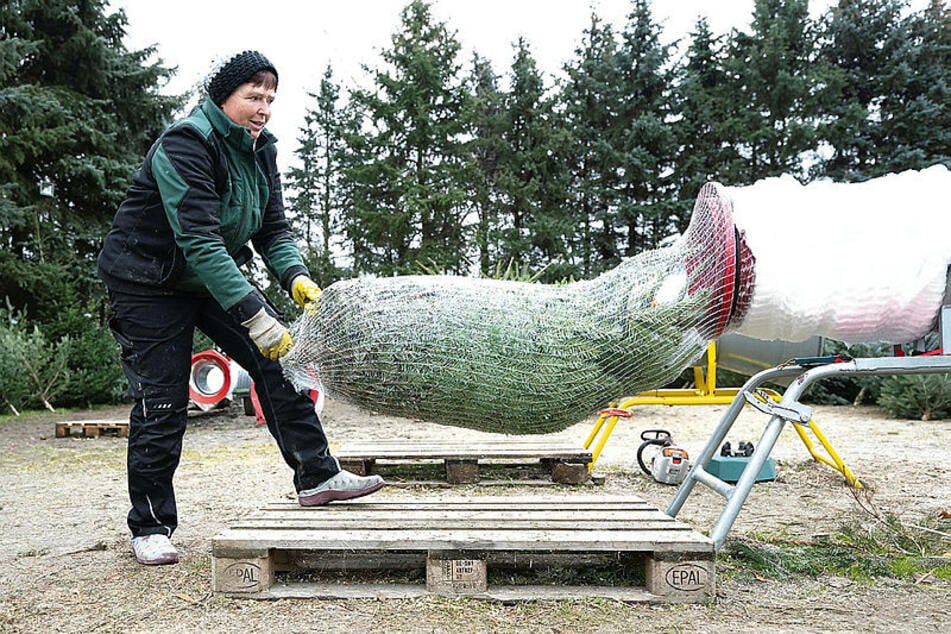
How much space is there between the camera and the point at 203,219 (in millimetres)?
2418

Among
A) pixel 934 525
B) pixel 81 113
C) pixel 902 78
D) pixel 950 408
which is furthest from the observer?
pixel 902 78

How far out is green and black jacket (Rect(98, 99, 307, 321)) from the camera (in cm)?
240

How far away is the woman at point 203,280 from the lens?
242 centimetres

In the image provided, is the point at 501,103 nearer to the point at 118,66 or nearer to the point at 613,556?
the point at 118,66

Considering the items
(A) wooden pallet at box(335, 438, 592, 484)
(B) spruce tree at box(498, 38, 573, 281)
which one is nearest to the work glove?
(A) wooden pallet at box(335, 438, 592, 484)

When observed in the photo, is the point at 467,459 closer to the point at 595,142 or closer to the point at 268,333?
the point at 268,333

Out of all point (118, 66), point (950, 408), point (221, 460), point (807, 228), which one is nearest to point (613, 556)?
point (807, 228)

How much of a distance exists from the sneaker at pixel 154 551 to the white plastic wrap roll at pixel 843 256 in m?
2.27

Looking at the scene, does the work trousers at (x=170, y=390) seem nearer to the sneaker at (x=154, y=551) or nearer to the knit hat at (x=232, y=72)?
the sneaker at (x=154, y=551)

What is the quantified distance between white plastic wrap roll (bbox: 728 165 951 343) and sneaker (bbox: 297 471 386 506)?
152cm

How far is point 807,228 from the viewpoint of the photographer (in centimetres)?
229

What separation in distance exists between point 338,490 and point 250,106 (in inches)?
58.2

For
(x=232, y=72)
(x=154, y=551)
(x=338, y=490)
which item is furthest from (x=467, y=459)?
(x=232, y=72)

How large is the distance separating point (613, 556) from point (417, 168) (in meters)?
14.2
